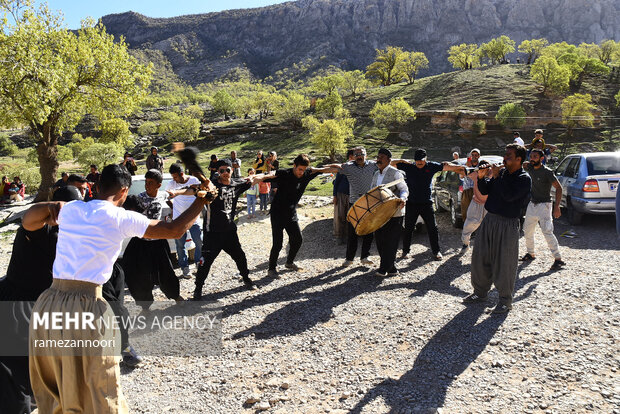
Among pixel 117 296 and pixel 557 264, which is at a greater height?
pixel 117 296

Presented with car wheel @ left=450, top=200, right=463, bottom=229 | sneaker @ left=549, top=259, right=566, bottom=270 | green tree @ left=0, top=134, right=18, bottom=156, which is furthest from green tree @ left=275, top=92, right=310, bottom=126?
sneaker @ left=549, top=259, right=566, bottom=270

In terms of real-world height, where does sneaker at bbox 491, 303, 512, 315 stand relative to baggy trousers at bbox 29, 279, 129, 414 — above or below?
below

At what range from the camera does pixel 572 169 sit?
1003 cm

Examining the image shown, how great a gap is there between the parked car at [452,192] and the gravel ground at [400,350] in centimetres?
308

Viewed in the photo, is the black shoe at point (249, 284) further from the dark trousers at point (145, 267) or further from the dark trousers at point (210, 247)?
the dark trousers at point (145, 267)

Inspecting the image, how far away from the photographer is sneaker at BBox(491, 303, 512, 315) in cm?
510

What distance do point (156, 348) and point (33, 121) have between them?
1673 cm

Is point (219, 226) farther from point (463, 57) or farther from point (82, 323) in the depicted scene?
point (463, 57)

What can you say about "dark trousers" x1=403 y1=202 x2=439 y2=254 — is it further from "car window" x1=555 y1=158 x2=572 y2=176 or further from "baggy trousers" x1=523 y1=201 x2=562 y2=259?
"car window" x1=555 y1=158 x2=572 y2=176

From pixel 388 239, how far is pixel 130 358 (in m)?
4.23

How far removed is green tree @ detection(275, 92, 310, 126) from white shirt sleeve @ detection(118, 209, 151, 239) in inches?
2448

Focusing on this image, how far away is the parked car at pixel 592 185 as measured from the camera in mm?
9047

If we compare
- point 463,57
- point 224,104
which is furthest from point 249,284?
point 224,104

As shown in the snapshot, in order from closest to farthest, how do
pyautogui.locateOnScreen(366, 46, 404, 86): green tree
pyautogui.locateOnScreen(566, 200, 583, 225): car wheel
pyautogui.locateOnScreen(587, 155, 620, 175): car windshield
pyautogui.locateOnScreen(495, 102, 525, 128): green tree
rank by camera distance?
pyautogui.locateOnScreen(587, 155, 620, 175): car windshield → pyautogui.locateOnScreen(566, 200, 583, 225): car wheel → pyautogui.locateOnScreen(495, 102, 525, 128): green tree → pyautogui.locateOnScreen(366, 46, 404, 86): green tree
